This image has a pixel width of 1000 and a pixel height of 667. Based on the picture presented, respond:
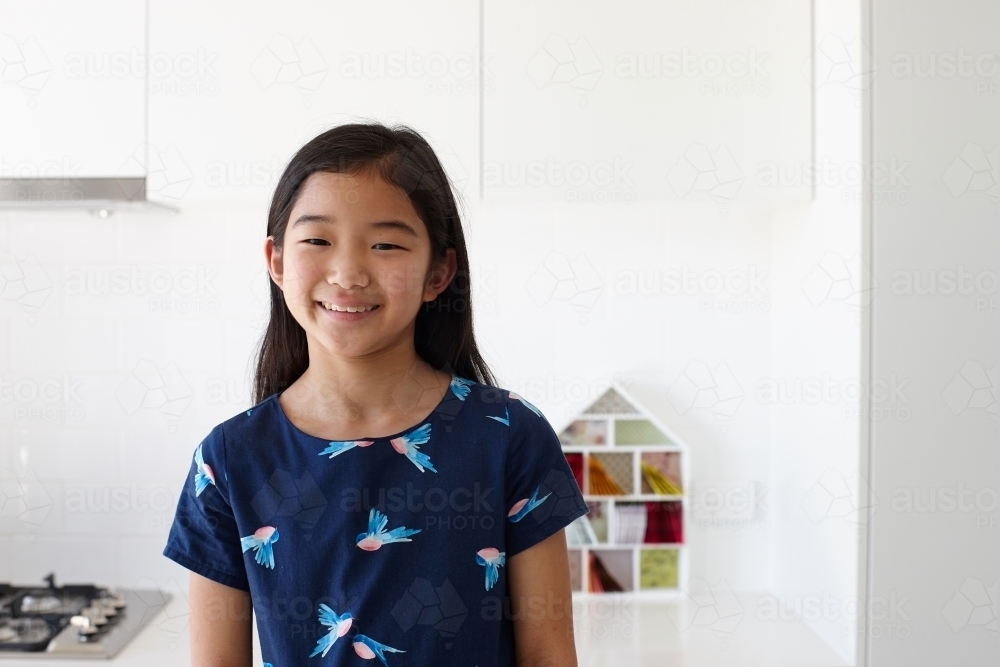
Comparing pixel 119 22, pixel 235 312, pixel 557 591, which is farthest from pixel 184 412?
pixel 557 591

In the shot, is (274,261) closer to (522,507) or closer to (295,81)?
(522,507)

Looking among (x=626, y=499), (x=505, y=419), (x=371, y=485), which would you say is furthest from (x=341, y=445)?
(x=626, y=499)

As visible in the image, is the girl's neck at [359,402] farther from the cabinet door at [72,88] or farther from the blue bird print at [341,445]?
the cabinet door at [72,88]

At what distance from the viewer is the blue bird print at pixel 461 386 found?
859mm

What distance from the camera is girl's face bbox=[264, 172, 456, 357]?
0.78 meters

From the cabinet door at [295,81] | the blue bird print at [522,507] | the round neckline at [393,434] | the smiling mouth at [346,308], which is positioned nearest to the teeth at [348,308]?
the smiling mouth at [346,308]

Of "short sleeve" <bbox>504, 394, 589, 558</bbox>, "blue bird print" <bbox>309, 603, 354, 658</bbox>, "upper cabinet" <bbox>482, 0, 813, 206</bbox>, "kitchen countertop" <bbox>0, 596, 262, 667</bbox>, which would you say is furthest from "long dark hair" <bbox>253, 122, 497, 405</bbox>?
"kitchen countertop" <bbox>0, 596, 262, 667</bbox>

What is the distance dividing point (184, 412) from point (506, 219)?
767 millimetres

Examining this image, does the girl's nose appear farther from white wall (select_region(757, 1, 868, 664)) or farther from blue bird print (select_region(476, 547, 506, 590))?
white wall (select_region(757, 1, 868, 664))

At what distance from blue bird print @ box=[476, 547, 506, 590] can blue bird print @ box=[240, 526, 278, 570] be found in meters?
0.19

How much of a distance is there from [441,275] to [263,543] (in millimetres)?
308

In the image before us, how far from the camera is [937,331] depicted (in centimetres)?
131

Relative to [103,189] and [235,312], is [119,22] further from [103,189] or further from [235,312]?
[235,312]

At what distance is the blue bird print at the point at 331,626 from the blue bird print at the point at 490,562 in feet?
0.42
